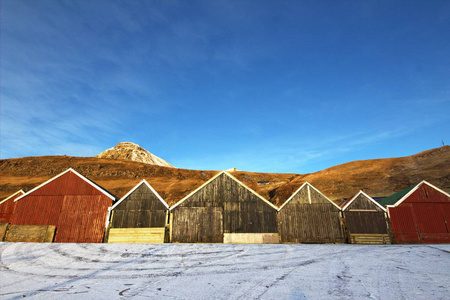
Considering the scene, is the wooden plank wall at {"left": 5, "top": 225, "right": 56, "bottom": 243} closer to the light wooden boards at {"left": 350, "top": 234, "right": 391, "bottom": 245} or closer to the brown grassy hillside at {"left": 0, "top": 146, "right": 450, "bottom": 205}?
the brown grassy hillside at {"left": 0, "top": 146, "right": 450, "bottom": 205}

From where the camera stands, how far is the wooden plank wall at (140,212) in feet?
78.7

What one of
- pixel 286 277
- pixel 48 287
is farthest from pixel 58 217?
pixel 286 277

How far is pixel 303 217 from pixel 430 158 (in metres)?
62.0

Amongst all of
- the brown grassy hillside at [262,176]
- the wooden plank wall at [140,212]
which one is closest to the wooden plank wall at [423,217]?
the brown grassy hillside at [262,176]

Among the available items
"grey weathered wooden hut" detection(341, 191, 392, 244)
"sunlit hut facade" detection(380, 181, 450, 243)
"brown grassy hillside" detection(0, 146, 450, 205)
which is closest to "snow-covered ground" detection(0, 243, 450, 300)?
"grey weathered wooden hut" detection(341, 191, 392, 244)

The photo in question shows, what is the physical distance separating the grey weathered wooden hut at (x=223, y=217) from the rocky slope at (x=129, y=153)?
110343 millimetres

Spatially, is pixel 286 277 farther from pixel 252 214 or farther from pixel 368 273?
pixel 252 214

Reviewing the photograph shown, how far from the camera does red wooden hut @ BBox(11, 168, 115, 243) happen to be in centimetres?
2405

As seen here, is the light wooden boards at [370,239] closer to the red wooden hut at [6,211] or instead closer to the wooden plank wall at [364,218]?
the wooden plank wall at [364,218]

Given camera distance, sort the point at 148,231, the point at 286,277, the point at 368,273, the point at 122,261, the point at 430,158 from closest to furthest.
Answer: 1. the point at 286,277
2. the point at 368,273
3. the point at 122,261
4. the point at 148,231
5. the point at 430,158

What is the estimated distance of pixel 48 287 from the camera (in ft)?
28.4

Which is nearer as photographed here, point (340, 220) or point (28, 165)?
point (340, 220)

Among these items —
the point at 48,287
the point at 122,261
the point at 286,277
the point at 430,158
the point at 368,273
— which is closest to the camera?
the point at 48,287

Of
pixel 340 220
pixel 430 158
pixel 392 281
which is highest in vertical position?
pixel 430 158
